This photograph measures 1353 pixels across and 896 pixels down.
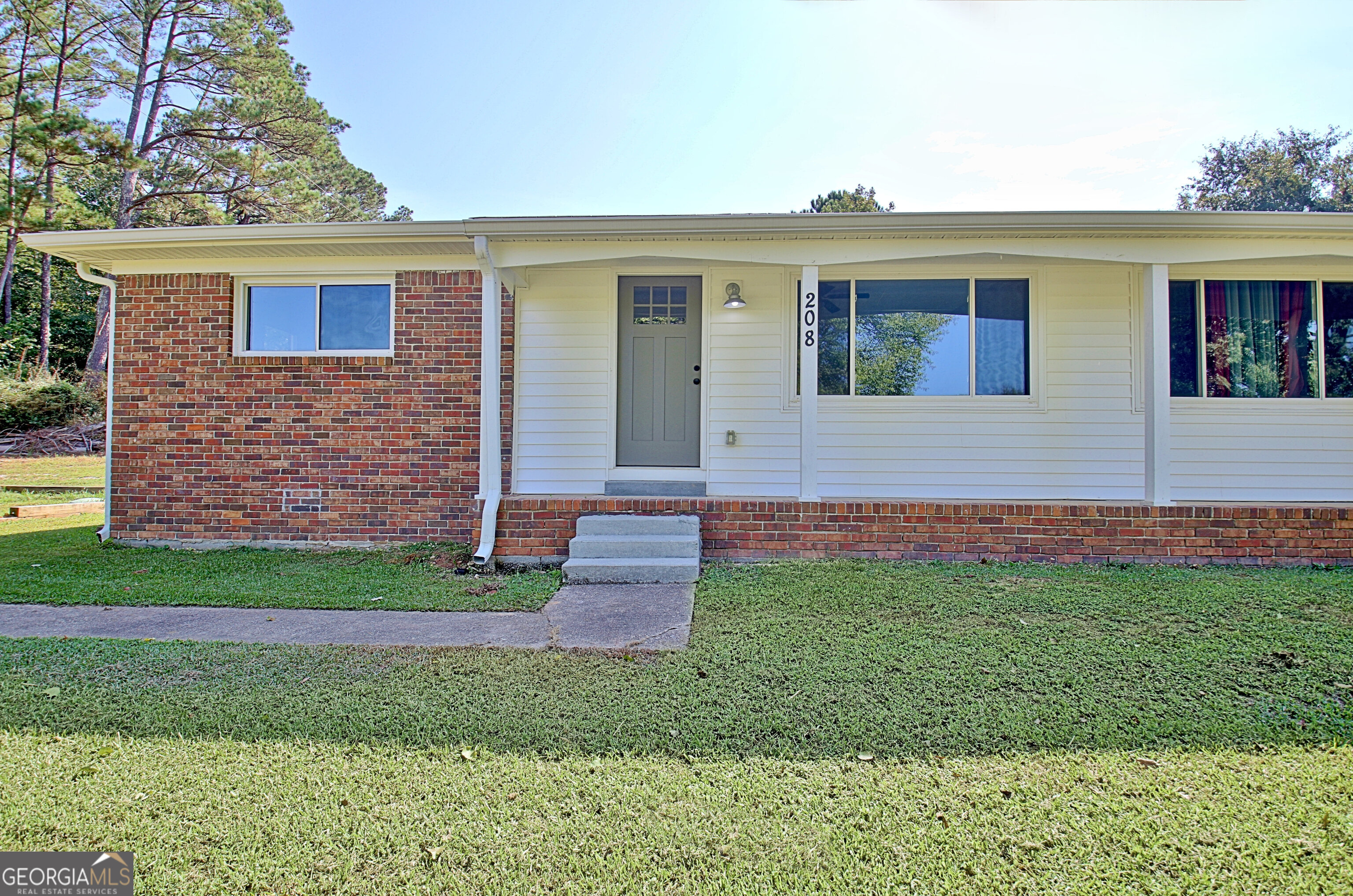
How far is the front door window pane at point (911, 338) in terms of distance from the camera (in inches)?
238

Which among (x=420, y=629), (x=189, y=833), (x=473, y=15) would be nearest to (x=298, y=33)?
(x=473, y=15)

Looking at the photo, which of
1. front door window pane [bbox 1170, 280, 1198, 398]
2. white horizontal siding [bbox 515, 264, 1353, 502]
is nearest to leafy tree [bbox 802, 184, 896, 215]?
front door window pane [bbox 1170, 280, 1198, 398]

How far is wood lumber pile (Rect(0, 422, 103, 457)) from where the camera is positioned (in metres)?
12.9

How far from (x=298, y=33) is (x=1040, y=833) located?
990 inches

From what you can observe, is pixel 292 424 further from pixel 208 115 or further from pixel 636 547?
pixel 208 115

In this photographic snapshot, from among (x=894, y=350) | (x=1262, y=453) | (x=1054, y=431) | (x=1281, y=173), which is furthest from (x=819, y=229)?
(x=1281, y=173)

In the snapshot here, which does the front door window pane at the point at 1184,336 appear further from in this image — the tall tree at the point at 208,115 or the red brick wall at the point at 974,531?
the tall tree at the point at 208,115

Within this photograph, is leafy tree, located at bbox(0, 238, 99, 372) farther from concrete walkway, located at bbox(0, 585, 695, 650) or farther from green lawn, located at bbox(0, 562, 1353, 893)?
green lawn, located at bbox(0, 562, 1353, 893)

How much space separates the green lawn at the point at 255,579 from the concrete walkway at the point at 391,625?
0.16 meters

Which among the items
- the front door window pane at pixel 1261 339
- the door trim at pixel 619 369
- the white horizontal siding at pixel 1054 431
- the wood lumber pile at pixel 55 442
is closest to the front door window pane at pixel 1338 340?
the front door window pane at pixel 1261 339

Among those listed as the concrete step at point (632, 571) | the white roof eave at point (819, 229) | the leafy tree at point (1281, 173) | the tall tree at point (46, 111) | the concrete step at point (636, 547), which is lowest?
the concrete step at point (632, 571)

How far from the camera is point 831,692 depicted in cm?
279

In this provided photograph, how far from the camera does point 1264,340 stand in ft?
19.6

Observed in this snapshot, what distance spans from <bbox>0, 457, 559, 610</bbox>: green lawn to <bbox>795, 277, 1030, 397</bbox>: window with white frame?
3.50 m
